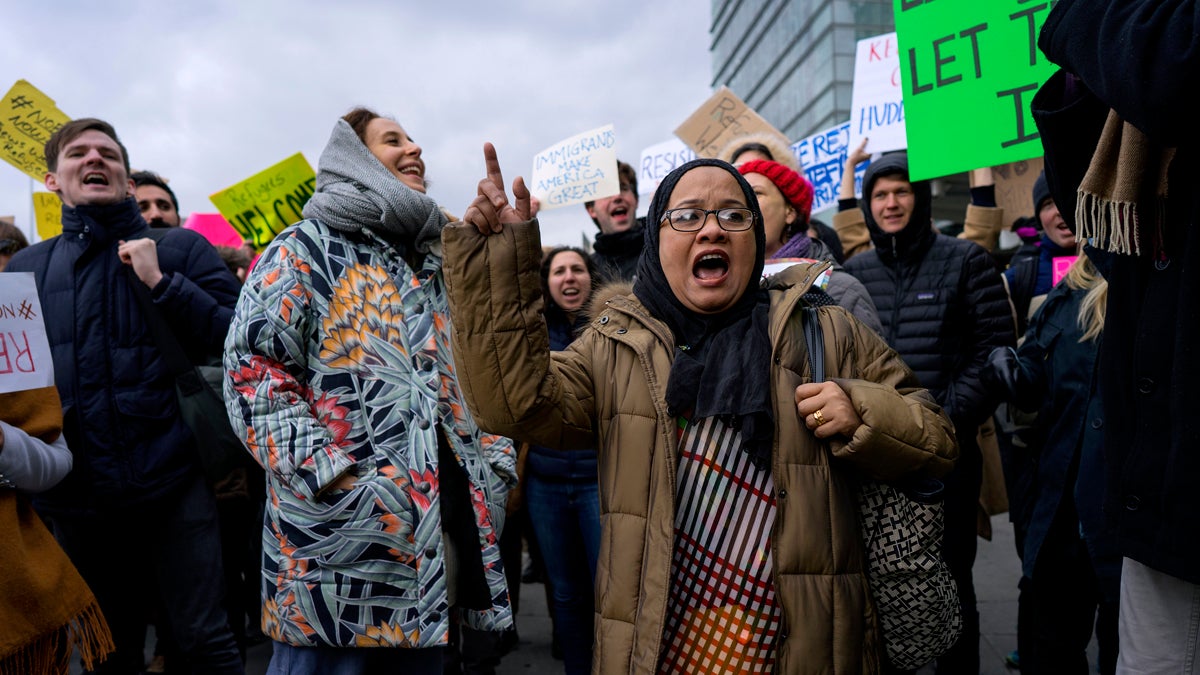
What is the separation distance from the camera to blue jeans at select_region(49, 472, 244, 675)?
275cm

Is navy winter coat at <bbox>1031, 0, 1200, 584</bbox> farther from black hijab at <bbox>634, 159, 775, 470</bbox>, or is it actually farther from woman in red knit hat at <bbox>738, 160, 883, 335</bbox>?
woman in red knit hat at <bbox>738, 160, 883, 335</bbox>

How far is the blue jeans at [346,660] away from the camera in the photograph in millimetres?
2168

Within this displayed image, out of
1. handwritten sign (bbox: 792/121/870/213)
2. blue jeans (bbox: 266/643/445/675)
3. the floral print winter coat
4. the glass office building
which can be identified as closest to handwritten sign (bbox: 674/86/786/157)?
handwritten sign (bbox: 792/121/870/213)

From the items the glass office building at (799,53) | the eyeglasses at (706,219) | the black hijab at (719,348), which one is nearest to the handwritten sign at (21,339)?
the black hijab at (719,348)

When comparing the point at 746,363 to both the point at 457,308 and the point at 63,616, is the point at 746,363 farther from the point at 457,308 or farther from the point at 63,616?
the point at 63,616

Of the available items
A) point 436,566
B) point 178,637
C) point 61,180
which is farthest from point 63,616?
point 61,180

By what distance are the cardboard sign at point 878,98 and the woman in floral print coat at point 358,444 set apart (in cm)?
361

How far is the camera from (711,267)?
186 centimetres

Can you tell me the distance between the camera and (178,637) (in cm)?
275

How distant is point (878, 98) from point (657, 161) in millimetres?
2138

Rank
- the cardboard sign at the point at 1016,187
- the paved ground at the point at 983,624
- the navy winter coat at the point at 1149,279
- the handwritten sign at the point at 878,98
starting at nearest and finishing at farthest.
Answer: the navy winter coat at the point at 1149,279, the paved ground at the point at 983,624, the handwritten sign at the point at 878,98, the cardboard sign at the point at 1016,187

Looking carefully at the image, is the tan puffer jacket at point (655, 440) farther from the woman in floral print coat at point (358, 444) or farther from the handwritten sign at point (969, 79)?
the handwritten sign at point (969, 79)

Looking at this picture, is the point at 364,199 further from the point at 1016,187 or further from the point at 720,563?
the point at 1016,187

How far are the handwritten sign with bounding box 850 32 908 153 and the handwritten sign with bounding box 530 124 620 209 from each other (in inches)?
62.3
